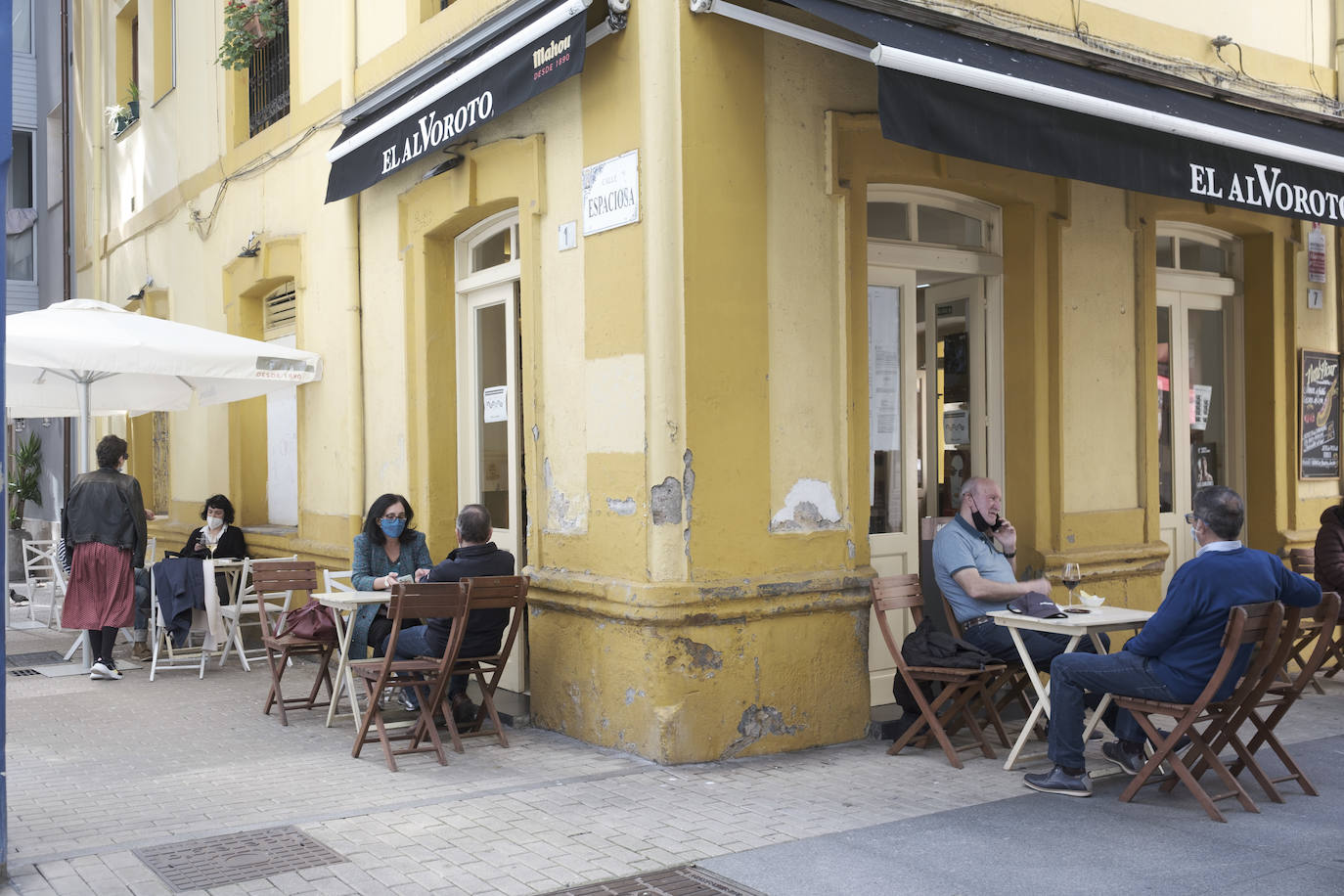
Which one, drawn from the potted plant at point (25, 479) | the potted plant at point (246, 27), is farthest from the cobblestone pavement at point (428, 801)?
the potted plant at point (25, 479)

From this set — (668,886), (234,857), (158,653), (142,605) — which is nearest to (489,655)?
(234,857)

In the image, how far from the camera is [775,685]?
20.2ft

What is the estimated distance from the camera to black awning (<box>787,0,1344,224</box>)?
5.64 metres

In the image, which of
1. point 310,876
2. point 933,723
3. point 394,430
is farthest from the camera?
point 394,430

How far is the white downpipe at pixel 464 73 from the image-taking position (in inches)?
240

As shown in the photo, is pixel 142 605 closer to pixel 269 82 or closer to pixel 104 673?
pixel 104 673

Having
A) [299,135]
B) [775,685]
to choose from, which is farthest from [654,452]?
[299,135]

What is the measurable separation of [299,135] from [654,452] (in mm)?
5507

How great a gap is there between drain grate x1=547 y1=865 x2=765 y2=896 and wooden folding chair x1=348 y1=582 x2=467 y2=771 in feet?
6.37

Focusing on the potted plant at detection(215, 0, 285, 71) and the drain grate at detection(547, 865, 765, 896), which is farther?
the potted plant at detection(215, 0, 285, 71)

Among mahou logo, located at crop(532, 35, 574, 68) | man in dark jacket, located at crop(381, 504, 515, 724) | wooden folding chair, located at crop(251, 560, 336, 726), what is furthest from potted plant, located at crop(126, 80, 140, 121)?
man in dark jacket, located at crop(381, 504, 515, 724)

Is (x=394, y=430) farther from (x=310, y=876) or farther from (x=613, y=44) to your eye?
(x=310, y=876)

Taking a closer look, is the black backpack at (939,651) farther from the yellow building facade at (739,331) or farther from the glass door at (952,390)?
the glass door at (952,390)

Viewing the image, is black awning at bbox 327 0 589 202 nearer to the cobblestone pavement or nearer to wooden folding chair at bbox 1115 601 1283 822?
the cobblestone pavement
